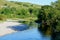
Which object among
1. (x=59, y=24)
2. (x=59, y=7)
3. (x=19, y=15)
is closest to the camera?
(x=59, y=24)

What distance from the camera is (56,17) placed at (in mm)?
37875

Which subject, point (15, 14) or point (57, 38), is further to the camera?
point (15, 14)

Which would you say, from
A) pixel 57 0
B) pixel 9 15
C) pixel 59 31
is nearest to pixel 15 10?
pixel 9 15

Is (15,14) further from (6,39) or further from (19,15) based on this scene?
(6,39)

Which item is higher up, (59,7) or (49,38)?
(59,7)

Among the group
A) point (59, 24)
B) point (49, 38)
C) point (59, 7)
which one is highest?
point (59, 7)

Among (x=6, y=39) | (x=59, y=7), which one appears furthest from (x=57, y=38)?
(x=6, y=39)

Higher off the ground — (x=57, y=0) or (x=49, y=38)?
(x=57, y=0)

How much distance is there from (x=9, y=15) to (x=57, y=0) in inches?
2330

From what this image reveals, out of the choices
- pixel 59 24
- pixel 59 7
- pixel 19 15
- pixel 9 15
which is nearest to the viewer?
pixel 59 24

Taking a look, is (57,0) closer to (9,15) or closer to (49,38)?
(49,38)

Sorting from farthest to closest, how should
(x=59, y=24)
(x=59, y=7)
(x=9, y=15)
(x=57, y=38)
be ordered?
1. (x=9, y=15)
2. (x=59, y=7)
3. (x=57, y=38)
4. (x=59, y=24)

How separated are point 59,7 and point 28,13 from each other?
2749 inches

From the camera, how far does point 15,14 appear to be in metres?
108
